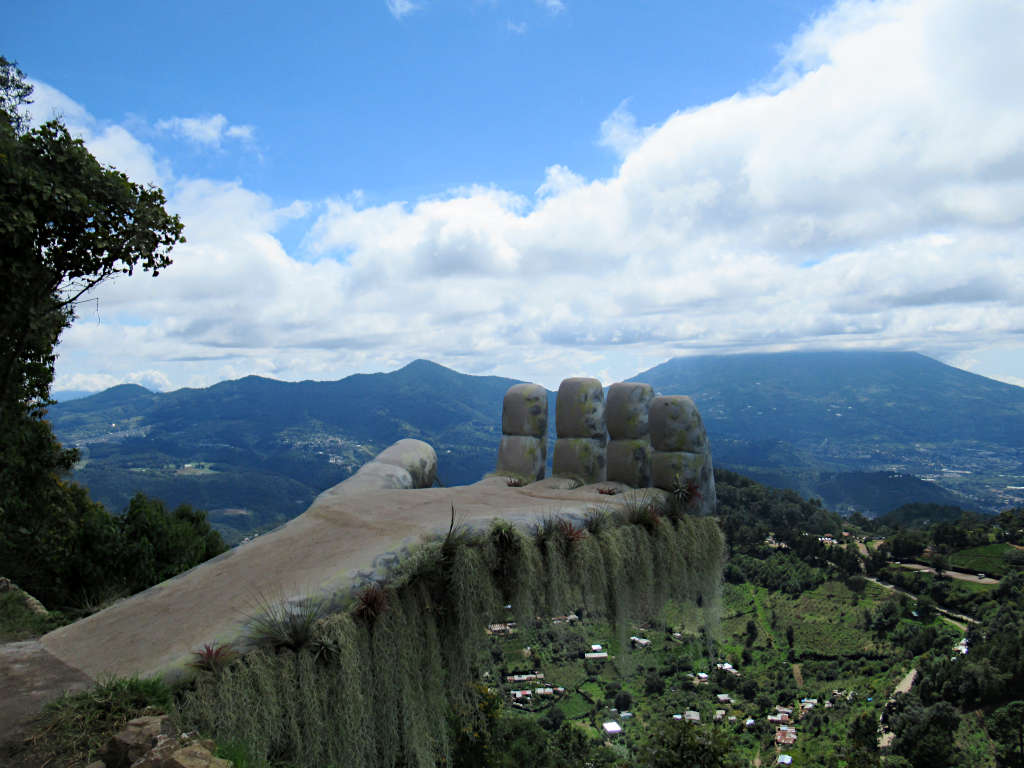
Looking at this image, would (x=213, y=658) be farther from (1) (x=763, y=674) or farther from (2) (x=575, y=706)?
(1) (x=763, y=674)

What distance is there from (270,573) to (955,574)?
329ft

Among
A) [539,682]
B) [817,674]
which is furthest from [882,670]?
[539,682]

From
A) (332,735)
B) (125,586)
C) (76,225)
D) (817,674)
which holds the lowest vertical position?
(817,674)

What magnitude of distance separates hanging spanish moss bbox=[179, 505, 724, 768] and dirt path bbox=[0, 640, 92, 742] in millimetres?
1218

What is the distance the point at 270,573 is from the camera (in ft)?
22.8

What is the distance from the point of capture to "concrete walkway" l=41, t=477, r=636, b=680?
588 centimetres

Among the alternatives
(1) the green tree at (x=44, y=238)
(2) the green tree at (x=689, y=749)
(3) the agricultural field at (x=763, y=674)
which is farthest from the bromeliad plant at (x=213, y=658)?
(3) the agricultural field at (x=763, y=674)

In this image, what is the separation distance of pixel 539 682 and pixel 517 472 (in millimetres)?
58663

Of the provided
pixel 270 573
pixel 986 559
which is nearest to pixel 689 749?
pixel 270 573

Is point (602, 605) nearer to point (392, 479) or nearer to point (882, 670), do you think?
point (392, 479)

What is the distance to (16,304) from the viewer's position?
33.4 feet

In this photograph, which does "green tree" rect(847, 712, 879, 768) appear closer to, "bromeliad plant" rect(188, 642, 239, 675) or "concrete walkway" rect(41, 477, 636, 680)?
"concrete walkway" rect(41, 477, 636, 680)

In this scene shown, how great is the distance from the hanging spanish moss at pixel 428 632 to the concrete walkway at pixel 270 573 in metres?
0.39

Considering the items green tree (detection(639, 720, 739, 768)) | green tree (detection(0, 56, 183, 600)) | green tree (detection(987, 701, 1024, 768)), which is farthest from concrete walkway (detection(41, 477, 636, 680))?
green tree (detection(987, 701, 1024, 768))
